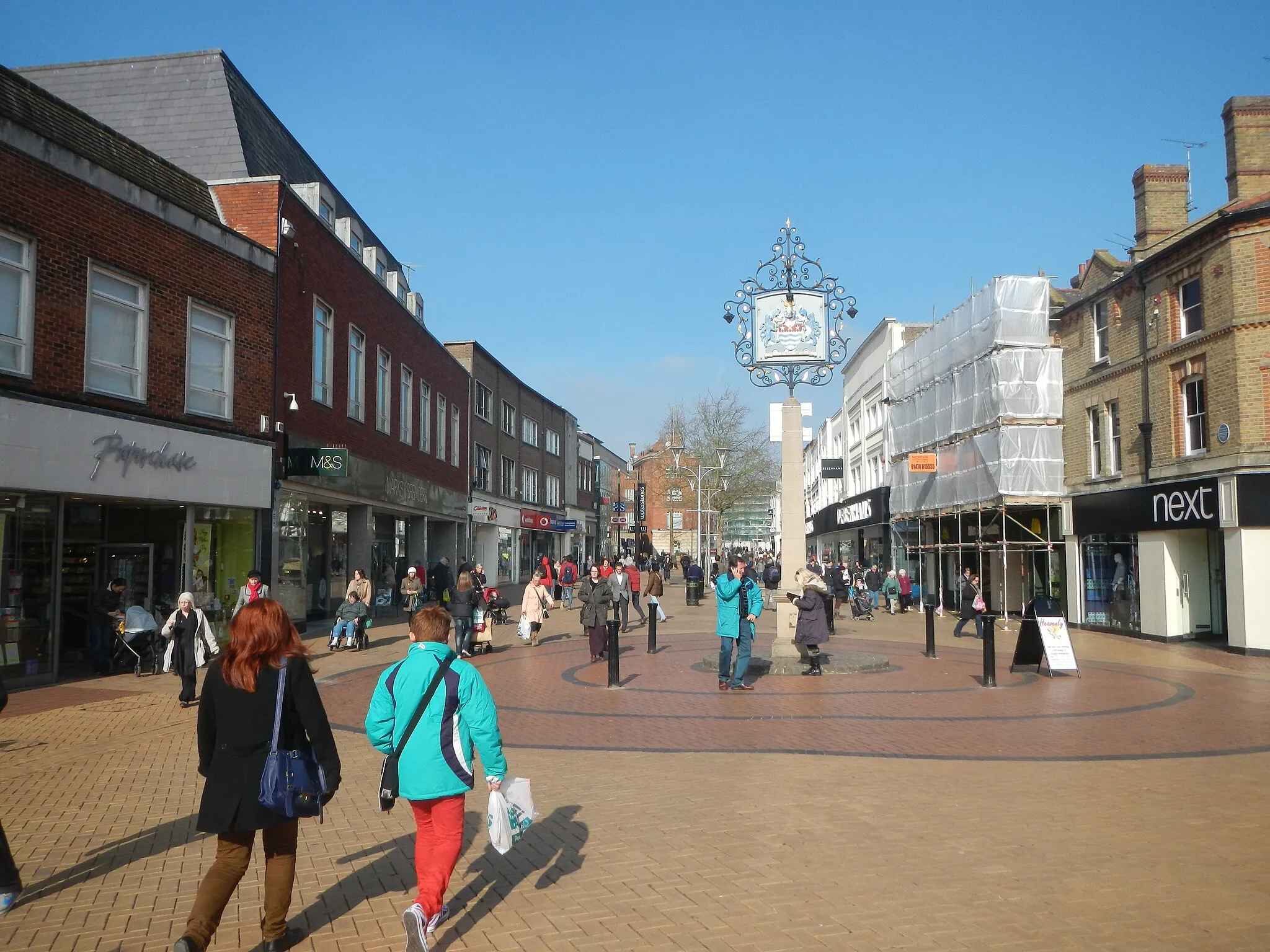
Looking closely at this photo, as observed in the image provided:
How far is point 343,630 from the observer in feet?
64.5

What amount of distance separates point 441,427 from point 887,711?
26.2 m

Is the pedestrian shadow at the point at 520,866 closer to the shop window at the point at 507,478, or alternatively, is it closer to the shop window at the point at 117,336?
the shop window at the point at 117,336

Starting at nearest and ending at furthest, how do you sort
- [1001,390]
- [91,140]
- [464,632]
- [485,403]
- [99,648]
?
[91,140]
[99,648]
[464,632]
[1001,390]
[485,403]

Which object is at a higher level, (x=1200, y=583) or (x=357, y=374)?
(x=357, y=374)

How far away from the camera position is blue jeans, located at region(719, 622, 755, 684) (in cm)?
1337

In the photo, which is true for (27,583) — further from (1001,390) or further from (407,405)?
(1001,390)

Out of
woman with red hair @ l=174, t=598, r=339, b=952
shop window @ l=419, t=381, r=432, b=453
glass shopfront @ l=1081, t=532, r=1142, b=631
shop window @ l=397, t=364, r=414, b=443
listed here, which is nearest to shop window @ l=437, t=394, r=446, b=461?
shop window @ l=419, t=381, r=432, b=453

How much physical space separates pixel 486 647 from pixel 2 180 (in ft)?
35.4

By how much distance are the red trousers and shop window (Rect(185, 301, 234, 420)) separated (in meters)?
14.2

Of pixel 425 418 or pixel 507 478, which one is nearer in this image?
pixel 425 418

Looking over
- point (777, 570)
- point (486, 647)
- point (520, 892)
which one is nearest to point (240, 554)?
point (486, 647)

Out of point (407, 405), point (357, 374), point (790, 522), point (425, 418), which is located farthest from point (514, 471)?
point (790, 522)

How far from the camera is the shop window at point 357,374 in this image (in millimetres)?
24953

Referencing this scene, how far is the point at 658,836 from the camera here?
653 centimetres
